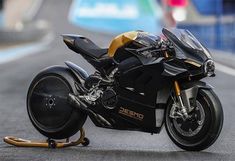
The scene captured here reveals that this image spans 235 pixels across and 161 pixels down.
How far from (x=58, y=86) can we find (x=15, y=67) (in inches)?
597

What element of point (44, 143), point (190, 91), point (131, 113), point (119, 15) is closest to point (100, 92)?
point (131, 113)

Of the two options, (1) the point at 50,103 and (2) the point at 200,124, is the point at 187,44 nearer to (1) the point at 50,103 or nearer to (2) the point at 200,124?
(2) the point at 200,124

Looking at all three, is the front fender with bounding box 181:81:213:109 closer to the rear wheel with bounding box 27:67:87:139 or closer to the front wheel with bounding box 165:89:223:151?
the front wheel with bounding box 165:89:223:151

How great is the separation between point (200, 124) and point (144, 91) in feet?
2.09

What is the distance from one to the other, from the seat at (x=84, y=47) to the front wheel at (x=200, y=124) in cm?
90

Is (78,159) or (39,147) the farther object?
(39,147)

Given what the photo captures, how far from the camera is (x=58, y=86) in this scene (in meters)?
7.62

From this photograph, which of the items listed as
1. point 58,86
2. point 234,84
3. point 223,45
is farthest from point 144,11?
point 58,86

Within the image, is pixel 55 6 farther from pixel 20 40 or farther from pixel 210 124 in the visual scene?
pixel 210 124

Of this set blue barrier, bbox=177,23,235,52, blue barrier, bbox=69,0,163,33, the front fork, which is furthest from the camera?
blue barrier, bbox=69,0,163,33

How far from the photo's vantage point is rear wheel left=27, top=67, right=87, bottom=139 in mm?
7461

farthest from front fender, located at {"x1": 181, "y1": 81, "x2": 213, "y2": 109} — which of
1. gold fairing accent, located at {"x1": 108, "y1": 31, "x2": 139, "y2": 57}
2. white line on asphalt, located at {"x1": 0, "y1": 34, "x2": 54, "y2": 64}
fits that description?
white line on asphalt, located at {"x1": 0, "y1": 34, "x2": 54, "y2": 64}

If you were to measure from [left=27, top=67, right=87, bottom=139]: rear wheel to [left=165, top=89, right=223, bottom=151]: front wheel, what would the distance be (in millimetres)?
1003

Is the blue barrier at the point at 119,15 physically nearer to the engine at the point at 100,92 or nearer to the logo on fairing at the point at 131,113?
the engine at the point at 100,92
